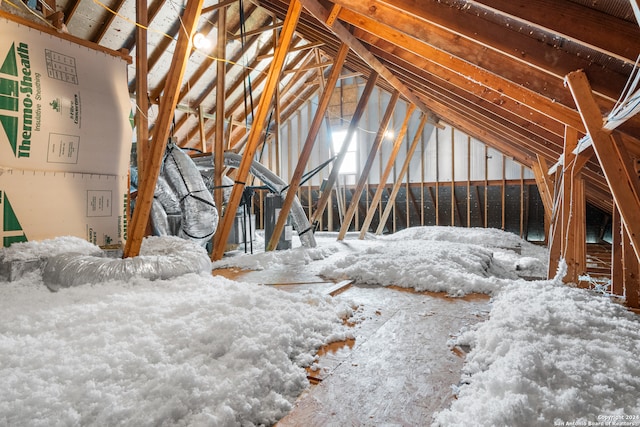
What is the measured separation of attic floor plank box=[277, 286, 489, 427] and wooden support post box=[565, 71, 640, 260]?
855 mm

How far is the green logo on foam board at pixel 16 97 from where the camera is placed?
2.19 meters

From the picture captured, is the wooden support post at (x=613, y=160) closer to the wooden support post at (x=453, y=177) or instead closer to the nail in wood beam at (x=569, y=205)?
the nail in wood beam at (x=569, y=205)

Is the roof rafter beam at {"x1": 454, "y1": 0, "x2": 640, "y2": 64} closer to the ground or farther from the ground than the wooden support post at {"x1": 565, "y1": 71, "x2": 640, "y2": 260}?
farther from the ground

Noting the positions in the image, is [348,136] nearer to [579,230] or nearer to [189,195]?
[189,195]

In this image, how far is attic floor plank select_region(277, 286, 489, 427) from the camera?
3.51 ft

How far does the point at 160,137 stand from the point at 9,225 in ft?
3.58

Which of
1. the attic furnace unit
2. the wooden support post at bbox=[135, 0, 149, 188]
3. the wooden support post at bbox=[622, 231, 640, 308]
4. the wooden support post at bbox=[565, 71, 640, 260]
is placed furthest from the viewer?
the attic furnace unit

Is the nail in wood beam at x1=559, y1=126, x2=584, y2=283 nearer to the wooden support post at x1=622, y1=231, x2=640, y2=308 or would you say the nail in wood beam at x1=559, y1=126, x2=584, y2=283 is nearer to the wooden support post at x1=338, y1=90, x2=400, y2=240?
the wooden support post at x1=622, y1=231, x2=640, y2=308

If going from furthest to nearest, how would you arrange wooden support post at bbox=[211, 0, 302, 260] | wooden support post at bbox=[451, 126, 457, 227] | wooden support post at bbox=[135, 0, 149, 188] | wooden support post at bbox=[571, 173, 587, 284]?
wooden support post at bbox=[451, 126, 457, 227] < wooden support post at bbox=[211, 0, 302, 260] < wooden support post at bbox=[135, 0, 149, 188] < wooden support post at bbox=[571, 173, 587, 284]

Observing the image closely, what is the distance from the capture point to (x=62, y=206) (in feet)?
8.13

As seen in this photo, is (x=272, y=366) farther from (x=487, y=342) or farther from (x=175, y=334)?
(x=487, y=342)

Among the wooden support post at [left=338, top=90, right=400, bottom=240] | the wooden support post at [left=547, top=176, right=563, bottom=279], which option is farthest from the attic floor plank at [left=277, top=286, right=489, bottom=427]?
the wooden support post at [left=338, top=90, right=400, bottom=240]

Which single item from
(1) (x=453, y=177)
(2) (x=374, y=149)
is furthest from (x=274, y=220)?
(1) (x=453, y=177)

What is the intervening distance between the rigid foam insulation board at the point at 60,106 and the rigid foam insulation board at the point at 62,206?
0.07m
